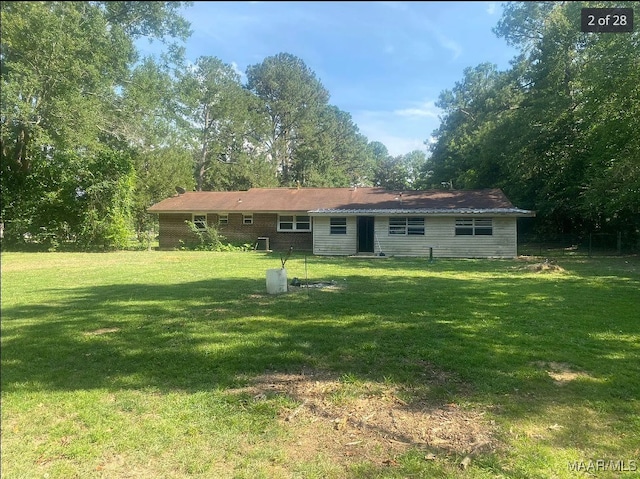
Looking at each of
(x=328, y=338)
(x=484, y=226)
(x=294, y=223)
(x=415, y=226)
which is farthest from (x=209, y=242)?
(x=328, y=338)

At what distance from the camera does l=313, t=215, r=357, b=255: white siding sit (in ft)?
66.3

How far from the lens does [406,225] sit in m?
19.5

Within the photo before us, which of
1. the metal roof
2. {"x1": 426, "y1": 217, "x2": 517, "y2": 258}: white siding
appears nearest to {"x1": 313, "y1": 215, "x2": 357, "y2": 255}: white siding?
the metal roof

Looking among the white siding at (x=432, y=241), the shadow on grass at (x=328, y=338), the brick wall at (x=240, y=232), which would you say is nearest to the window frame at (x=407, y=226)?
the white siding at (x=432, y=241)

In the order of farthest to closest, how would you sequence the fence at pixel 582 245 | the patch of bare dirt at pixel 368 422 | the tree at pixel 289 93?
1. the fence at pixel 582 245
2. the tree at pixel 289 93
3. the patch of bare dirt at pixel 368 422

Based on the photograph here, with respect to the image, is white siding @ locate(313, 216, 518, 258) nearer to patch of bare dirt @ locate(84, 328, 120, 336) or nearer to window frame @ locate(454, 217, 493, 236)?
window frame @ locate(454, 217, 493, 236)

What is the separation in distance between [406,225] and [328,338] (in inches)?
581

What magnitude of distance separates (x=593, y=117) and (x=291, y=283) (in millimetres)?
18125

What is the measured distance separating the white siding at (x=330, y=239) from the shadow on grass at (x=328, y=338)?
1108 centimetres

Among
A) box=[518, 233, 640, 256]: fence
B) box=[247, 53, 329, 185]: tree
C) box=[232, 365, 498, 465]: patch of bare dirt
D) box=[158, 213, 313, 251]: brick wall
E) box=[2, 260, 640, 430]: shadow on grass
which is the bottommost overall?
box=[232, 365, 498, 465]: patch of bare dirt

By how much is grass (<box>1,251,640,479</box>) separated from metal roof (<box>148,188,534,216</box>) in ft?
36.4

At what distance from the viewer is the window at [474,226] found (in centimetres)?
1875

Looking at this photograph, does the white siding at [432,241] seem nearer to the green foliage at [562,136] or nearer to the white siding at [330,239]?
the white siding at [330,239]

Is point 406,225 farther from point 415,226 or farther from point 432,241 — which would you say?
point 432,241
